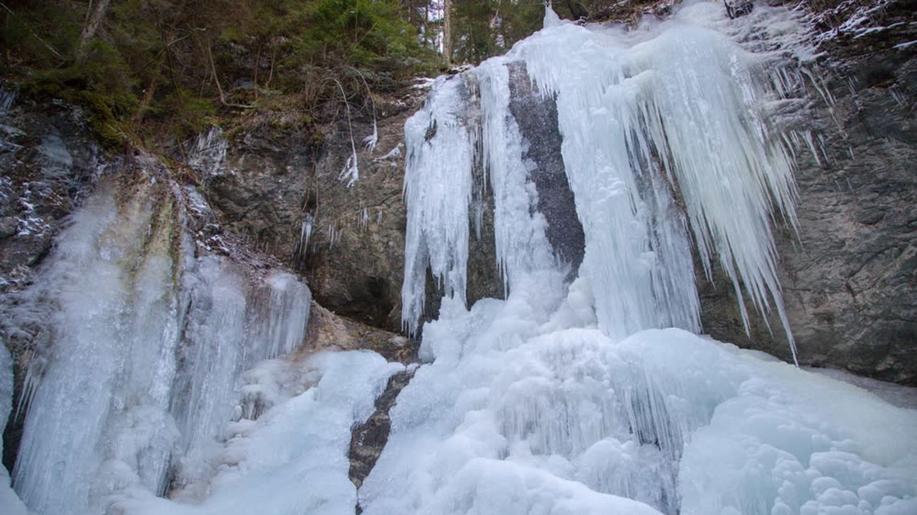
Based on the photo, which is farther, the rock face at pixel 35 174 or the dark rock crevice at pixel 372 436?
the rock face at pixel 35 174

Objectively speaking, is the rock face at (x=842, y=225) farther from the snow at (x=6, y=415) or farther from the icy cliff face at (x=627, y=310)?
the snow at (x=6, y=415)

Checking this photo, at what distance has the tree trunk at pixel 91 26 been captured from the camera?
5.32 metres

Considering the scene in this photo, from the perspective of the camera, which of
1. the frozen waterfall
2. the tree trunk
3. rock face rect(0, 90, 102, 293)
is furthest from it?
the tree trunk

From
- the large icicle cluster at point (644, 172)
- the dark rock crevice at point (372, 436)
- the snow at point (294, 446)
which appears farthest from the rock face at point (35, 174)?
the large icicle cluster at point (644, 172)

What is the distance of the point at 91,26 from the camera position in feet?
18.1

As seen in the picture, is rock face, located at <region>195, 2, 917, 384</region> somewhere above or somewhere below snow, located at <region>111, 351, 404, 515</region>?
above

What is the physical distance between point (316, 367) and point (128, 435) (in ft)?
5.77

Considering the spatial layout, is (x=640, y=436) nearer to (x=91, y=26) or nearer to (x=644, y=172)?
(x=644, y=172)

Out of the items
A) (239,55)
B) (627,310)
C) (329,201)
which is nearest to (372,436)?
(627,310)

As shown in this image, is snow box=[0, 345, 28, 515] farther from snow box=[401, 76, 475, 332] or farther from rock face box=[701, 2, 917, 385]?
rock face box=[701, 2, 917, 385]

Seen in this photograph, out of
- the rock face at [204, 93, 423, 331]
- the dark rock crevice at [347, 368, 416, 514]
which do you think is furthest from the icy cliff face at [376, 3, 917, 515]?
the rock face at [204, 93, 423, 331]

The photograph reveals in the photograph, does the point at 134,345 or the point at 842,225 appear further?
the point at 134,345

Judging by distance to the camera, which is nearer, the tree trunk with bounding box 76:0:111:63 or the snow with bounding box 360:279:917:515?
the snow with bounding box 360:279:917:515

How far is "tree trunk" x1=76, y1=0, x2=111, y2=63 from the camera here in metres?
5.32
